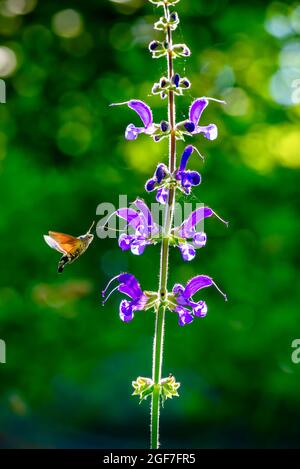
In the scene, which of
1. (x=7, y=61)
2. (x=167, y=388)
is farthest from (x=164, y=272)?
(x=7, y=61)

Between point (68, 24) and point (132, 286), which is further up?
point (68, 24)

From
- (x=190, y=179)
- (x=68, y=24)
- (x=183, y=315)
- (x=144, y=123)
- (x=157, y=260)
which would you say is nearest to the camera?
(x=190, y=179)

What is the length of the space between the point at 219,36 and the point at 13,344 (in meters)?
2.43

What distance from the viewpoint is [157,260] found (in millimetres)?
4293

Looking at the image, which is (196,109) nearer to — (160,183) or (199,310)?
(160,183)

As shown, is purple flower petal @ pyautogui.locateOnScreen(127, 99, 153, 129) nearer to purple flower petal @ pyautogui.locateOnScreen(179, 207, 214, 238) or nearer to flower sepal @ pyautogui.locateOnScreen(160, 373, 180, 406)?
purple flower petal @ pyautogui.locateOnScreen(179, 207, 214, 238)

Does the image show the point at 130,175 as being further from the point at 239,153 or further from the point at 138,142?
the point at 239,153

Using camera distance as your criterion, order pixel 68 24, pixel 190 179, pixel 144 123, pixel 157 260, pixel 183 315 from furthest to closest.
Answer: pixel 68 24, pixel 157 260, pixel 144 123, pixel 183 315, pixel 190 179

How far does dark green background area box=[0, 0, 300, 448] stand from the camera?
4152 millimetres

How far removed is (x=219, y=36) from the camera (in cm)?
442

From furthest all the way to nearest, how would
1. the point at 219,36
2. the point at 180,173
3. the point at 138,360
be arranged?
the point at 219,36, the point at 138,360, the point at 180,173

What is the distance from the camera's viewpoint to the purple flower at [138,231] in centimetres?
171

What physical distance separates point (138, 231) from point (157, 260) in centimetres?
256

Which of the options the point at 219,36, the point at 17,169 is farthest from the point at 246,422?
the point at 219,36
